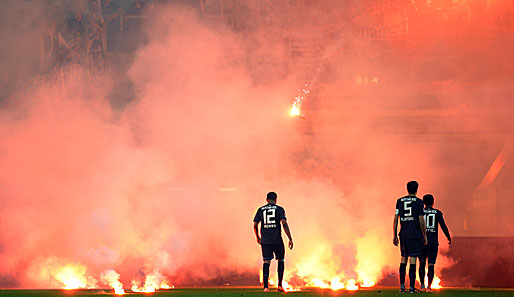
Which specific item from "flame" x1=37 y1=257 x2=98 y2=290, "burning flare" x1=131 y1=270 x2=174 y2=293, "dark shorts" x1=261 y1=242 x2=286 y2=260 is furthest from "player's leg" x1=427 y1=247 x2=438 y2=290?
"flame" x1=37 y1=257 x2=98 y2=290

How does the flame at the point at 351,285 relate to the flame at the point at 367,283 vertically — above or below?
above

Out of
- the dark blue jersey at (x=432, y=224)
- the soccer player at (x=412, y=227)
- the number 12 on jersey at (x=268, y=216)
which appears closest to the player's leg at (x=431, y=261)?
the dark blue jersey at (x=432, y=224)

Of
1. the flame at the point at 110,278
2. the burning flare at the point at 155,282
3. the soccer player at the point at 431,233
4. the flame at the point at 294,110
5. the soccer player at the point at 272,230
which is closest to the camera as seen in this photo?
the soccer player at the point at 272,230

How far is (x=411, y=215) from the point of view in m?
11.8

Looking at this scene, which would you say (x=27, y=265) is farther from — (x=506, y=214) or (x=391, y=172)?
(x=506, y=214)

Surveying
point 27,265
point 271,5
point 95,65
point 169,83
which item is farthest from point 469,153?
point 27,265

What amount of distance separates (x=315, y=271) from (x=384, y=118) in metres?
6.12

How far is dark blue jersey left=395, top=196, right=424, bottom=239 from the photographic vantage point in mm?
11758

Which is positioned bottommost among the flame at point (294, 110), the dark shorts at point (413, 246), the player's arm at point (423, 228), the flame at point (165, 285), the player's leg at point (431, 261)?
the flame at point (165, 285)

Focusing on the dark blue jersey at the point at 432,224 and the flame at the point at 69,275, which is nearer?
the dark blue jersey at the point at 432,224

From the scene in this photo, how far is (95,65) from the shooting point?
19.2m

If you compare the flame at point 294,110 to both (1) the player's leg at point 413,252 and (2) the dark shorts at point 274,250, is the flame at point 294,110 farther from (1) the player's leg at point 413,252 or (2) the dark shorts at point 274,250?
(1) the player's leg at point 413,252

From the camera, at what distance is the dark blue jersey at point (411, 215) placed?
11758 mm

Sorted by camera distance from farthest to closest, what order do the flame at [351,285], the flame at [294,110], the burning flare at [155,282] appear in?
1. the flame at [294,110]
2. the burning flare at [155,282]
3. the flame at [351,285]
